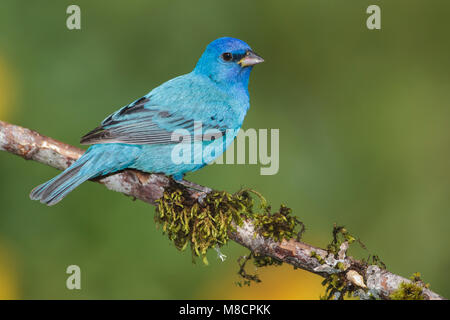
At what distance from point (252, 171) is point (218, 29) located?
2509 millimetres

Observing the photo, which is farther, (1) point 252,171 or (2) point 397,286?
(1) point 252,171

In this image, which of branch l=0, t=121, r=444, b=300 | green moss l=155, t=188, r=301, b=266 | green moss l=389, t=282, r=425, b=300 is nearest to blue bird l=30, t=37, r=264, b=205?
branch l=0, t=121, r=444, b=300

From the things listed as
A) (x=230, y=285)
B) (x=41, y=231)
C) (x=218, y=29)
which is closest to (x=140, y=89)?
(x=218, y=29)

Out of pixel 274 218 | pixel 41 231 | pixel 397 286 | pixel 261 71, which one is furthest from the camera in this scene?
pixel 261 71

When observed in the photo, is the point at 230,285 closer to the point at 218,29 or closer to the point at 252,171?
the point at 252,171

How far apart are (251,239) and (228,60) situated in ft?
7.84

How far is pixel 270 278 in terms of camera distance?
6.59 meters

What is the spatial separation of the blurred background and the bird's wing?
4.90 ft

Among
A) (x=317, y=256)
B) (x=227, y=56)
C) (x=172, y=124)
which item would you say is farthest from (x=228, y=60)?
(x=317, y=256)

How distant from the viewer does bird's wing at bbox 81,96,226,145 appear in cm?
519

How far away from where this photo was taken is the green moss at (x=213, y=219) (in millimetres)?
4453

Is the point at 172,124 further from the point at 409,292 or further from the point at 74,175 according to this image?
the point at 409,292

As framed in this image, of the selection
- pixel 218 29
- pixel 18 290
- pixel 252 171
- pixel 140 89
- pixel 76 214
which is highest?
pixel 218 29

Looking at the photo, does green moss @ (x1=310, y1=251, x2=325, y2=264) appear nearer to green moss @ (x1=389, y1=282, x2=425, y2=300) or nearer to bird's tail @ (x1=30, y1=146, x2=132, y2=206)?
green moss @ (x1=389, y1=282, x2=425, y2=300)
